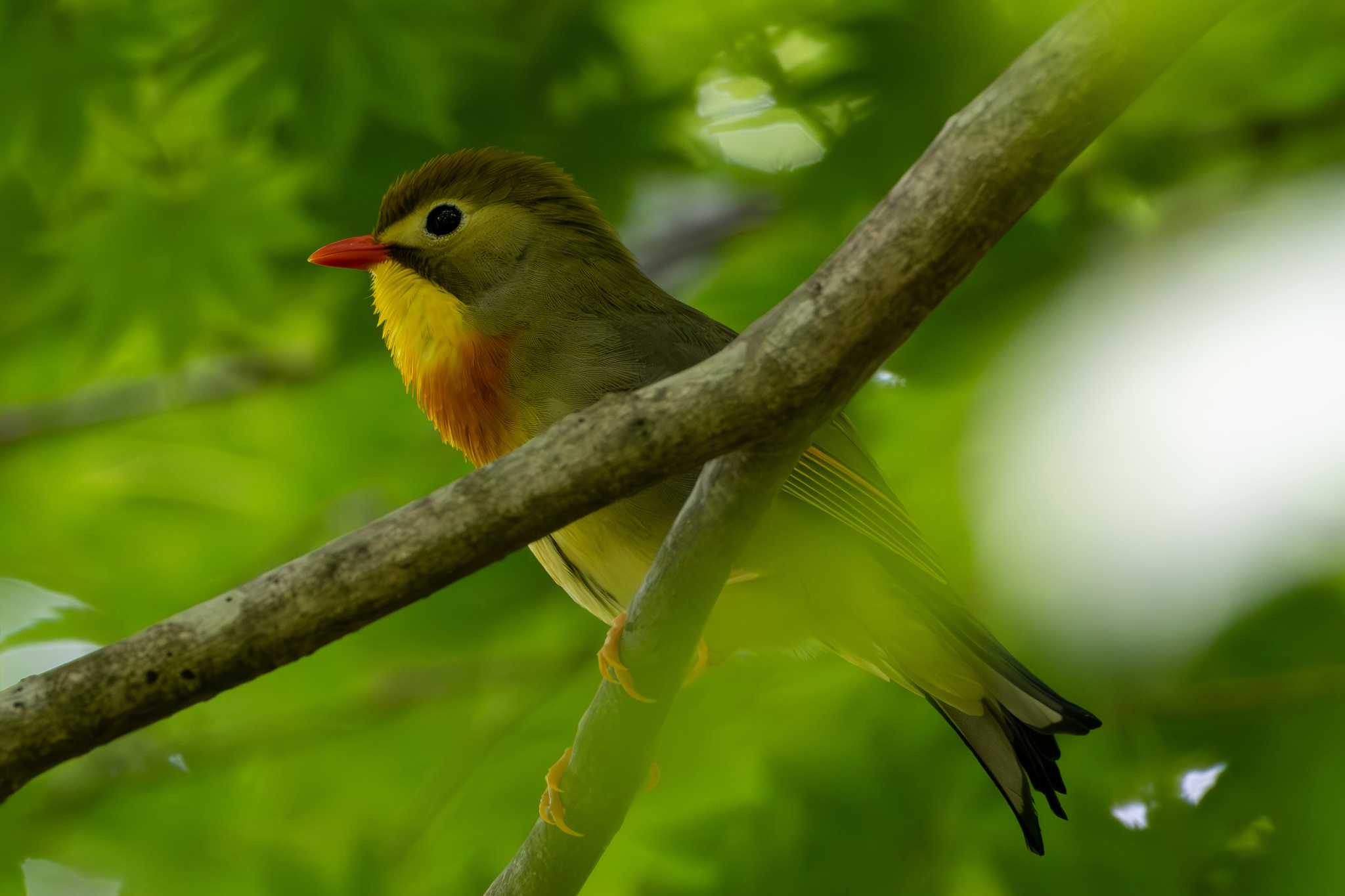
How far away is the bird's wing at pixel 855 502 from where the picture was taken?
9.36 ft

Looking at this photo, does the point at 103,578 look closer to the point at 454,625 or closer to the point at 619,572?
the point at 454,625

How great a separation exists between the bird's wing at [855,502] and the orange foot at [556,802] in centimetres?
76

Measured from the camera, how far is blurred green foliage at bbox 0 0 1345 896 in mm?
3199

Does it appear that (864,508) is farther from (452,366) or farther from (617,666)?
(452,366)

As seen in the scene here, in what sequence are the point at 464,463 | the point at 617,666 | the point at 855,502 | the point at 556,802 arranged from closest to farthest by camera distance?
the point at 617,666 < the point at 556,802 < the point at 855,502 < the point at 464,463

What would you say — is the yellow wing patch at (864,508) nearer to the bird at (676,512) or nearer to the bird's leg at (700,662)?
the bird at (676,512)

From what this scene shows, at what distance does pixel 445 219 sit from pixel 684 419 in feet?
6.00

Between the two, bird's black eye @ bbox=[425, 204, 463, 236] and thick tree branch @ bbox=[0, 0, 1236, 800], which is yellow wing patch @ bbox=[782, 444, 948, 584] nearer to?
thick tree branch @ bbox=[0, 0, 1236, 800]

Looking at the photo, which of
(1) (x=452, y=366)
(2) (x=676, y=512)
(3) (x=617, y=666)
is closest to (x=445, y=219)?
(1) (x=452, y=366)

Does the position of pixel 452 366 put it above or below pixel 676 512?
above

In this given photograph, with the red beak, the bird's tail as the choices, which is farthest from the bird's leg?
the red beak

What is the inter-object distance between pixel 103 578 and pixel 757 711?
93.3 inches

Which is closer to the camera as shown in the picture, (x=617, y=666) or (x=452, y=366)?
(x=617, y=666)

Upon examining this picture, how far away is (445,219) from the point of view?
11.6 ft
